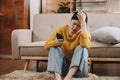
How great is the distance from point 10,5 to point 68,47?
2.15 m

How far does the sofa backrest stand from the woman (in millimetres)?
810

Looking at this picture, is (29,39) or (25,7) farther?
(25,7)

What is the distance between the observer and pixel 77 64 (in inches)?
73.4

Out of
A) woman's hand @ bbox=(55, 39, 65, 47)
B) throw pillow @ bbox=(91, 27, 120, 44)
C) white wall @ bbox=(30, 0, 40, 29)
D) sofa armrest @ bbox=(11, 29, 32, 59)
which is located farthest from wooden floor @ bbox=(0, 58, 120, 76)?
white wall @ bbox=(30, 0, 40, 29)

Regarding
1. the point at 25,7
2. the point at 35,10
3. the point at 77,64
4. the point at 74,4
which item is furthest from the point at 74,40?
the point at 74,4

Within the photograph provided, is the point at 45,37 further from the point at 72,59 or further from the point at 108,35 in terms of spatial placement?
the point at 72,59

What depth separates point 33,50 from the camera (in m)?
2.43

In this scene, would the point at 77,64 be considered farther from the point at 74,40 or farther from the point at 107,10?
the point at 107,10

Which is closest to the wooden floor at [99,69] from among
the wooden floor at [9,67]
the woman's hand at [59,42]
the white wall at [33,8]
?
the wooden floor at [9,67]

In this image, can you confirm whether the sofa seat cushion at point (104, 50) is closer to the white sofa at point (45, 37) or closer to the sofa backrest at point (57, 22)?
the white sofa at point (45, 37)

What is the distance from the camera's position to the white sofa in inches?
91.0

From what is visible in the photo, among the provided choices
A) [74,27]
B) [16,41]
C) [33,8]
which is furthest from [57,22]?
[33,8]

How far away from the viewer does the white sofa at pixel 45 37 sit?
7.58 ft

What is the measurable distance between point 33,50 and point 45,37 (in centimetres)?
49
